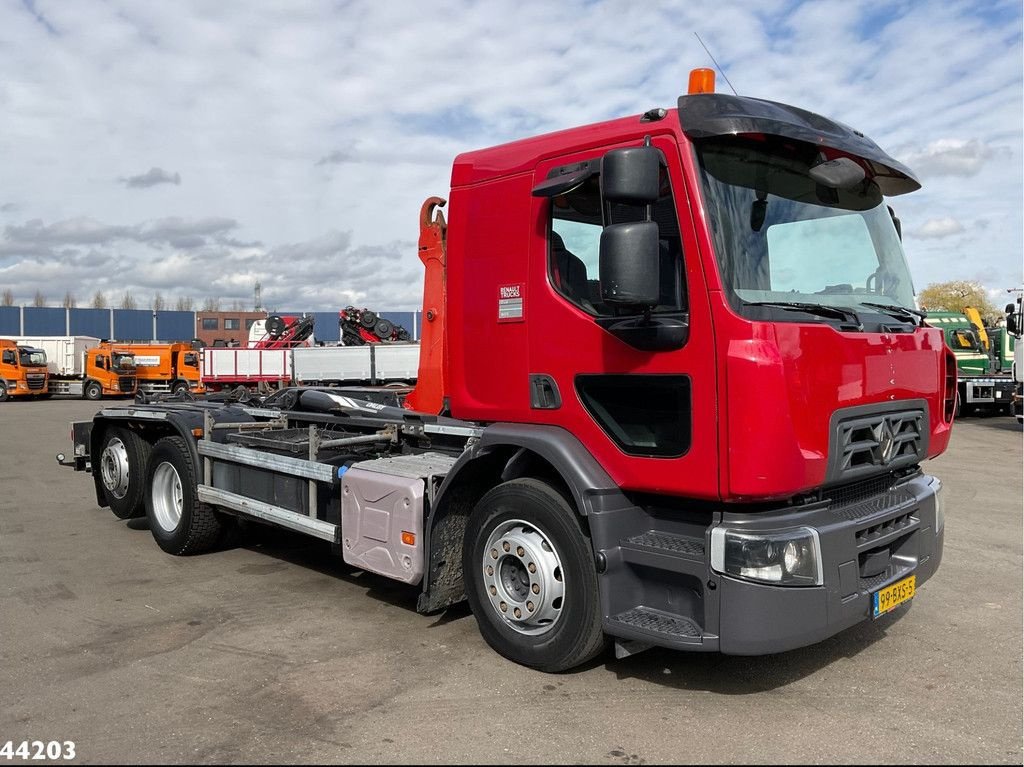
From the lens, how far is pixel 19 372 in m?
33.8

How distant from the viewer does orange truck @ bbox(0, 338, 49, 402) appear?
3359cm

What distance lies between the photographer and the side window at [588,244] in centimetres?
378

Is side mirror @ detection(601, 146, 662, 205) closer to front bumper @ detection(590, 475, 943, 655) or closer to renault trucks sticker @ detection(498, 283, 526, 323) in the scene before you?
renault trucks sticker @ detection(498, 283, 526, 323)

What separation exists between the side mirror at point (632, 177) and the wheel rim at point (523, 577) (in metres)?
1.74

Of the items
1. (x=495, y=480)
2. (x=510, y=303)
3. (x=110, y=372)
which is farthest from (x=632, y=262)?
(x=110, y=372)

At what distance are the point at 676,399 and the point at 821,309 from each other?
0.78 meters

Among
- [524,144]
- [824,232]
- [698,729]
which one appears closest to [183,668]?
[698,729]

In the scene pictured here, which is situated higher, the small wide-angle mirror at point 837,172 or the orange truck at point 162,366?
the small wide-angle mirror at point 837,172

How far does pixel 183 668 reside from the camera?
4480 mm

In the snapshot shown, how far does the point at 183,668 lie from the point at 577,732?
7.29 ft

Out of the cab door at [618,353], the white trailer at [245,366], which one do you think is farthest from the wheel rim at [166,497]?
the white trailer at [245,366]

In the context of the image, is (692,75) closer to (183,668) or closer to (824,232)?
(824,232)

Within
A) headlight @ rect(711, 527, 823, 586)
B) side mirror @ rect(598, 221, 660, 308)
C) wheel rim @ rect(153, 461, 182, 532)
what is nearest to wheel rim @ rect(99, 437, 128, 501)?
wheel rim @ rect(153, 461, 182, 532)

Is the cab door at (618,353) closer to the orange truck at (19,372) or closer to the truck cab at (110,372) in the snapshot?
the truck cab at (110,372)
